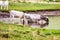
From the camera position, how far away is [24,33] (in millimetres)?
1234

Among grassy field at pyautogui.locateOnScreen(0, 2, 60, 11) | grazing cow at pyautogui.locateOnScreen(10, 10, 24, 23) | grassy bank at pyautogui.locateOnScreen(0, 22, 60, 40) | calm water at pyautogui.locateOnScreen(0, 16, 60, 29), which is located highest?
grassy field at pyautogui.locateOnScreen(0, 2, 60, 11)

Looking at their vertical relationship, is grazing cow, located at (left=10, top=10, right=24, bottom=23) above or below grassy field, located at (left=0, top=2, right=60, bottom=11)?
below

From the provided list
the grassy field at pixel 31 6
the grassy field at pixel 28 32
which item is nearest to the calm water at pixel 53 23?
the grassy field at pixel 28 32

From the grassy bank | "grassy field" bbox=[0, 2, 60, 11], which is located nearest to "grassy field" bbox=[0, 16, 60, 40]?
the grassy bank

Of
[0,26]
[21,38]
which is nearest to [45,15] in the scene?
[21,38]

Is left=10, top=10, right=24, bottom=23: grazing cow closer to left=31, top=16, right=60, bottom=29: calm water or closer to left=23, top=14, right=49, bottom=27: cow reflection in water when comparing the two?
left=23, top=14, right=49, bottom=27: cow reflection in water

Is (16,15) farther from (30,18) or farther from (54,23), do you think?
(54,23)

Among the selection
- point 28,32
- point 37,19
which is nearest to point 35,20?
point 37,19

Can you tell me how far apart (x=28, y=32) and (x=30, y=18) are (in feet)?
0.44

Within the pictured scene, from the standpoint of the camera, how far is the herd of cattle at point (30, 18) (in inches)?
49.4

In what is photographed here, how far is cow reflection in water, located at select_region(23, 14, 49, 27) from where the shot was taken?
1253 mm

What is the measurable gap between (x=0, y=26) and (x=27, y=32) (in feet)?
0.86

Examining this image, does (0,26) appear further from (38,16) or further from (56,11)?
(56,11)

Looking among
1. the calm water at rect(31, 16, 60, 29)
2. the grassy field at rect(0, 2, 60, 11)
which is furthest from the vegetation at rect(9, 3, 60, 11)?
the calm water at rect(31, 16, 60, 29)
